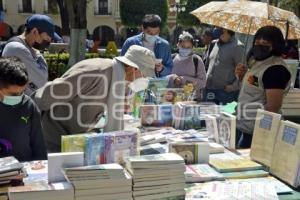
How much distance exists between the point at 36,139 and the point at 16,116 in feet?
0.57

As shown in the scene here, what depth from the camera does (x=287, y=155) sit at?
7.22 feet

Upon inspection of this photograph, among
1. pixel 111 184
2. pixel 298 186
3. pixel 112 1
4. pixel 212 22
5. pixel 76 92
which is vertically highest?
pixel 112 1

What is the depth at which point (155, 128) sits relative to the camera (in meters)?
3.16

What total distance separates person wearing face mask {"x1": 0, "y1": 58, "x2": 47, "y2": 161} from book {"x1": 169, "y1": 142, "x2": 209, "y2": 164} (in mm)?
746

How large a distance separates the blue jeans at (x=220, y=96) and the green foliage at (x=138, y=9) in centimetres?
2571

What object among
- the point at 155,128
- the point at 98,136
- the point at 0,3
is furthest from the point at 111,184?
the point at 0,3

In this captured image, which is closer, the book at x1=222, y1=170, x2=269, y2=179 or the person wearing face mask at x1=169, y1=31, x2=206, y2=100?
the book at x1=222, y1=170, x2=269, y2=179

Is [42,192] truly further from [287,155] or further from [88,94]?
[287,155]

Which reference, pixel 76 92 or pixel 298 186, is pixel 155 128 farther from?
pixel 298 186

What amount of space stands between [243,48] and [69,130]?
2.47m

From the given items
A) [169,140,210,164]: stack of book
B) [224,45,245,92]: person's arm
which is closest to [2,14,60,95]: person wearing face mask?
[169,140,210,164]: stack of book

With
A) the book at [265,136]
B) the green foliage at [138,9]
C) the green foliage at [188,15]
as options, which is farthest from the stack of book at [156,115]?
the green foliage at [188,15]

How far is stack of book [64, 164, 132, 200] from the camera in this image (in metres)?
1.74

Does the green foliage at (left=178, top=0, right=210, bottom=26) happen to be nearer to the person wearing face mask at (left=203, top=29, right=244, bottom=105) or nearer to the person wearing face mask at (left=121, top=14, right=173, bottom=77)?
the person wearing face mask at (left=203, top=29, right=244, bottom=105)
